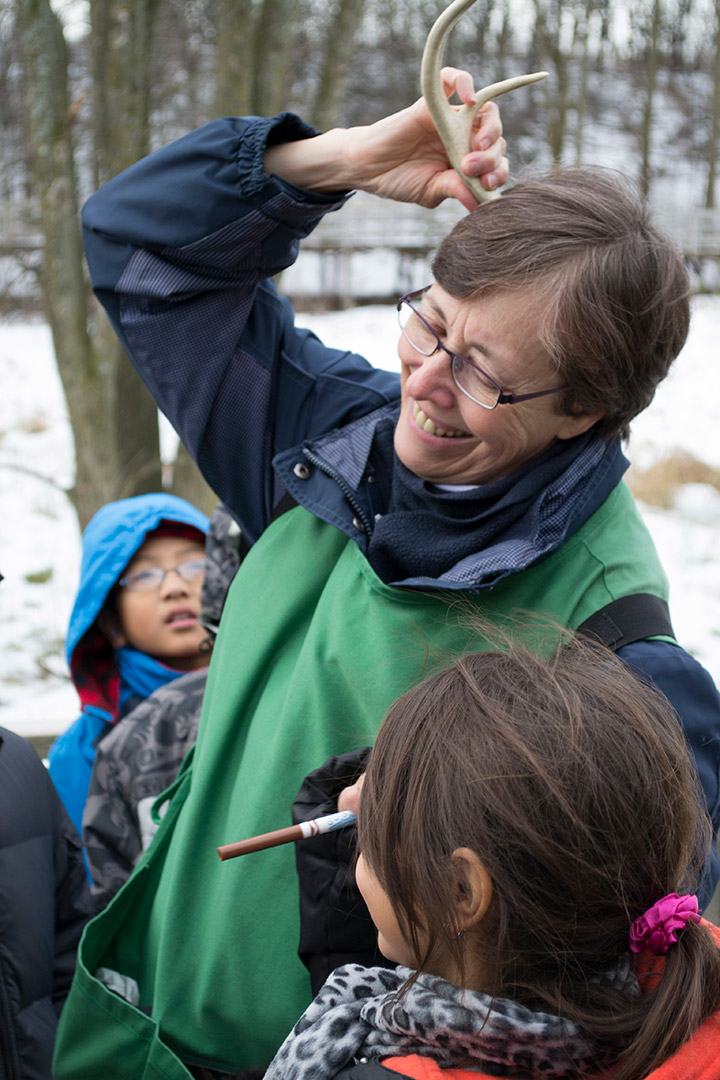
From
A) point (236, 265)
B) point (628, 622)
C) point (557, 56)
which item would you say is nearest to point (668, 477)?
point (236, 265)

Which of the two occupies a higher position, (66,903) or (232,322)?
(232,322)

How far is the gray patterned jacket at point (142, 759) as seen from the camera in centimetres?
208

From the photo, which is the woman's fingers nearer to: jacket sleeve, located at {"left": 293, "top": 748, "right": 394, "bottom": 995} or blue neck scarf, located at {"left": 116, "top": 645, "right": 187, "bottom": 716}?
jacket sleeve, located at {"left": 293, "top": 748, "right": 394, "bottom": 995}

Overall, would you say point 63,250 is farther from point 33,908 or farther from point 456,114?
point 33,908

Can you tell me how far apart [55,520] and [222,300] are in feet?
18.7

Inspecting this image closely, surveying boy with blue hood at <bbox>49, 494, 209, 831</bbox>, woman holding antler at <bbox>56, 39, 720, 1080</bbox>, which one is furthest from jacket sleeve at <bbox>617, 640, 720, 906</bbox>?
boy with blue hood at <bbox>49, 494, 209, 831</bbox>

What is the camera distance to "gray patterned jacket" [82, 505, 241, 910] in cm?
208

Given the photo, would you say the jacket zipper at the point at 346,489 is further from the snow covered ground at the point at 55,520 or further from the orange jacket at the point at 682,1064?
the snow covered ground at the point at 55,520

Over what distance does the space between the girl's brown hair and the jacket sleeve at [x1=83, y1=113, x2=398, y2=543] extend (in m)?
0.85

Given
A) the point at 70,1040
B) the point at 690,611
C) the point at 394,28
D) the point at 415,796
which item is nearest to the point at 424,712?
the point at 415,796

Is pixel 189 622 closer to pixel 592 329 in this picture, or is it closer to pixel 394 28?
pixel 592 329

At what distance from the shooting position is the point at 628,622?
1.29 m

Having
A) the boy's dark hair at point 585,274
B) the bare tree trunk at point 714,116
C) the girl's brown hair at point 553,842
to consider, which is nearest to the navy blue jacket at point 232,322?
the boy's dark hair at point 585,274

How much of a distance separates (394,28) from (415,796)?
2384 cm
